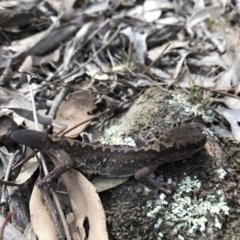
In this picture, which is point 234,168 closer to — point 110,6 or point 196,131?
point 196,131

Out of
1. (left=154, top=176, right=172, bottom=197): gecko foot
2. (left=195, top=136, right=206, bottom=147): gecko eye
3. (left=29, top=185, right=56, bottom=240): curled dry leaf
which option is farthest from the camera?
(left=195, top=136, right=206, bottom=147): gecko eye

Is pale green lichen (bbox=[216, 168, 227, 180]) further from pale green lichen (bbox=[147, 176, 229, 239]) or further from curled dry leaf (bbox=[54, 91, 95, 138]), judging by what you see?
curled dry leaf (bbox=[54, 91, 95, 138])

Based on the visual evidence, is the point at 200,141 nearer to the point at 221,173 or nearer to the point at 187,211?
the point at 221,173

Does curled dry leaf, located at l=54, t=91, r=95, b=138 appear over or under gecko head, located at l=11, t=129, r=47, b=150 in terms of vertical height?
under

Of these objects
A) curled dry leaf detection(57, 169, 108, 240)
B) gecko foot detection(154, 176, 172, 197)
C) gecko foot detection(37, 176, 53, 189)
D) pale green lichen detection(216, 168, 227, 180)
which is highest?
gecko foot detection(37, 176, 53, 189)

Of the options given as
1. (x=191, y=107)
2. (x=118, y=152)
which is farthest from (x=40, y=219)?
(x=191, y=107)

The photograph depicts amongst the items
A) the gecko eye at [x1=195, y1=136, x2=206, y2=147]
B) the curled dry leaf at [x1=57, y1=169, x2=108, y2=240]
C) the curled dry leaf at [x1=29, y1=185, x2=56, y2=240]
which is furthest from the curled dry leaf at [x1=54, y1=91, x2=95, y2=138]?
the gecko eye at [x1=195, y1=136, x2=206, y2=147]

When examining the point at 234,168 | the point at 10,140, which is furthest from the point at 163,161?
the point at 10,140

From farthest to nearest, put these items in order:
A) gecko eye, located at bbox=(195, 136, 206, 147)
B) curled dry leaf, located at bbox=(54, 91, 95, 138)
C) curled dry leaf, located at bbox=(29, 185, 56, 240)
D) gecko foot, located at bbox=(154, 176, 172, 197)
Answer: curled dry leaf, located at bbox=(54, 91, 95, 138)
gecko eye, located at bbox=(195, 136, 206, 147)
gecko foot, located at bbox=(154, 176, 172, 197)
curled dry leaf, located at bbox=(29, 185, 56, 240)
